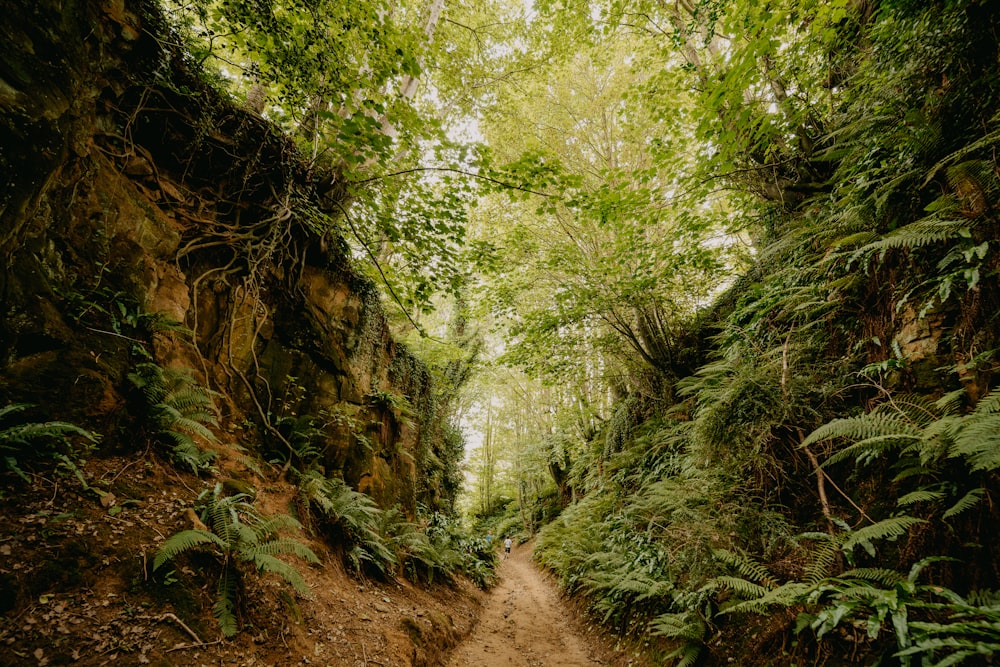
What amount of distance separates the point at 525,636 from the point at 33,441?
Result: 265 inches

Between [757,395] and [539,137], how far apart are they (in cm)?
880

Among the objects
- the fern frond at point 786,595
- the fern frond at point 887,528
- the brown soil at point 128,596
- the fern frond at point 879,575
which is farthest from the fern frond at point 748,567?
the brown soil at point 128,596

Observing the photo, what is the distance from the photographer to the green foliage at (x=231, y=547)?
A: 248 centimetres

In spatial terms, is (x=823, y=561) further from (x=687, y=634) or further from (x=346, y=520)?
(x=346, y=520)

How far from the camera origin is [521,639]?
19.4 ft

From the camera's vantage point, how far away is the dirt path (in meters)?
5.03

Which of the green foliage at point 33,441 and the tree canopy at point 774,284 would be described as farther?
the tree canopy at point 774,284

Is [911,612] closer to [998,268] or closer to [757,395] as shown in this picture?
[757,395]

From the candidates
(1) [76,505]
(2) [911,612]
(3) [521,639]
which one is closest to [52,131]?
(1) [76,505]

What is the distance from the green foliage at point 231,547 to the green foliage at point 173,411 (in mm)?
451

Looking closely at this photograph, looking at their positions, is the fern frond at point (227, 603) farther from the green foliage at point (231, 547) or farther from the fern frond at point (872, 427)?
the fern frond at point (872, 427)

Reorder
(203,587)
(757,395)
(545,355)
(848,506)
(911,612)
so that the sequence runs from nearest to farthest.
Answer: (911,612), (203,587), (848,506), (757,395), (545,355)

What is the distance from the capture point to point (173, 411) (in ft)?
10.8

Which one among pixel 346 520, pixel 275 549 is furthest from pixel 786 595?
pixel 346 520
